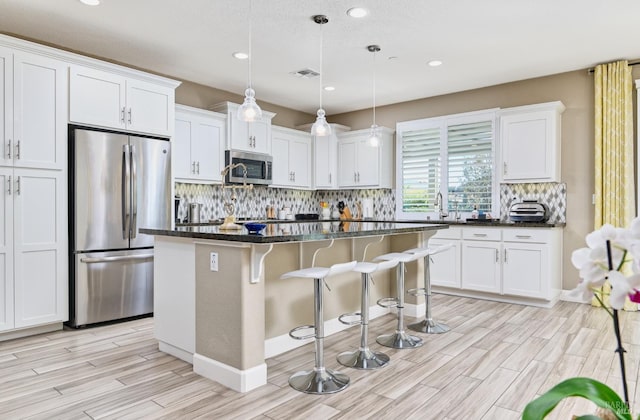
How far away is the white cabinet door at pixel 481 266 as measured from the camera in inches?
198

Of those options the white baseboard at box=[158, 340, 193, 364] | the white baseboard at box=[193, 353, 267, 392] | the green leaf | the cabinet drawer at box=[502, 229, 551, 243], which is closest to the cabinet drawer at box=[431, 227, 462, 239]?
the cabinet drawer at box=[502, 229, 551, 243]

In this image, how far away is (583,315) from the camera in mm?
4371

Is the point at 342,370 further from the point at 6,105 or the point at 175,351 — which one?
the point at 6,105

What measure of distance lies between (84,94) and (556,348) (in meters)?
4.61

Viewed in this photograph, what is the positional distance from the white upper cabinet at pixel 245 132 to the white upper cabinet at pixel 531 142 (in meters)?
3.15

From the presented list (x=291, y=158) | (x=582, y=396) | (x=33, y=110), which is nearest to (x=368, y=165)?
(x=291, y=158)

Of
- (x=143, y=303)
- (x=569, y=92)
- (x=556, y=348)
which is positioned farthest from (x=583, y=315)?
(x=143, y=303)

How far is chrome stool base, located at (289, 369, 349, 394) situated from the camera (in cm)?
256

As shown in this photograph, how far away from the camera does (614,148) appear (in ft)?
15.3

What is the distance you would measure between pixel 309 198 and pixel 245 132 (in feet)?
6.60

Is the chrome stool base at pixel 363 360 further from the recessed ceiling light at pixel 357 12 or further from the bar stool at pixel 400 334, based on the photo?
the recessed ceiling light at pixel 357 12

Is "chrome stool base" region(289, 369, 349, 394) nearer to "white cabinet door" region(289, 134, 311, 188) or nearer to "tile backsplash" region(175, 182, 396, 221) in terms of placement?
"tile backsplash" region(175, 182, 396, 221)

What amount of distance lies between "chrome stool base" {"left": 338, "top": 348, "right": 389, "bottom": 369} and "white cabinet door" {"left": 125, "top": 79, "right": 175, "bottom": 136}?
297 cm

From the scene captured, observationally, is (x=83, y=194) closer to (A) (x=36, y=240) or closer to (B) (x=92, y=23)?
(A) (x=36, y=240)
